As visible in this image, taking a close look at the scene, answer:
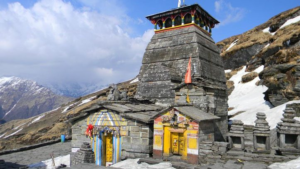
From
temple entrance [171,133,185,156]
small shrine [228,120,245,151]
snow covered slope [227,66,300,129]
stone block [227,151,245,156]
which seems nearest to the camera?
stone block [227,151,245,156]

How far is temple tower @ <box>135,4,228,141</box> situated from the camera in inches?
738

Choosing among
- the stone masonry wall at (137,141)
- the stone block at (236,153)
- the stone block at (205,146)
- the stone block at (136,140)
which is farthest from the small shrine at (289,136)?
the stone block at (136,140)

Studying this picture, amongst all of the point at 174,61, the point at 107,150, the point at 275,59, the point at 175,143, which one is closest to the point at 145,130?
the point at 175,143

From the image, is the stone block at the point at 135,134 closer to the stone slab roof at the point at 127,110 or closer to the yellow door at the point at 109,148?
the stone slab roof at the point at 127,110

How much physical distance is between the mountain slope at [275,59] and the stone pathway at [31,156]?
70.2 ft

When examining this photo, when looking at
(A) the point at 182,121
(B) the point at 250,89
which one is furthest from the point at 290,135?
(B) the point at 250,89

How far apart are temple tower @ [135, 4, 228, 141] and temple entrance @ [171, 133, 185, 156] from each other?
159 inches

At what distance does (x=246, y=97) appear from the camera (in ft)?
121

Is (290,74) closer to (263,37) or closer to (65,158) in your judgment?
(65,158)

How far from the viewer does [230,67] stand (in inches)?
2147

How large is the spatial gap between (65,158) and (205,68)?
13.2 metres

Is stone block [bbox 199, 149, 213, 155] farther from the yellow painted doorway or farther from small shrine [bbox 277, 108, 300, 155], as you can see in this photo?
the yellow painted doorway

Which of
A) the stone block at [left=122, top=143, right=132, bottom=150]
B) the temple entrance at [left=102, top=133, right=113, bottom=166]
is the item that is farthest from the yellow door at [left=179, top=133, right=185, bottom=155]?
the temple entrance at [left=102, top=133, right=113, bottom=166]

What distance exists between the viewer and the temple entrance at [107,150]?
16.7 meters
